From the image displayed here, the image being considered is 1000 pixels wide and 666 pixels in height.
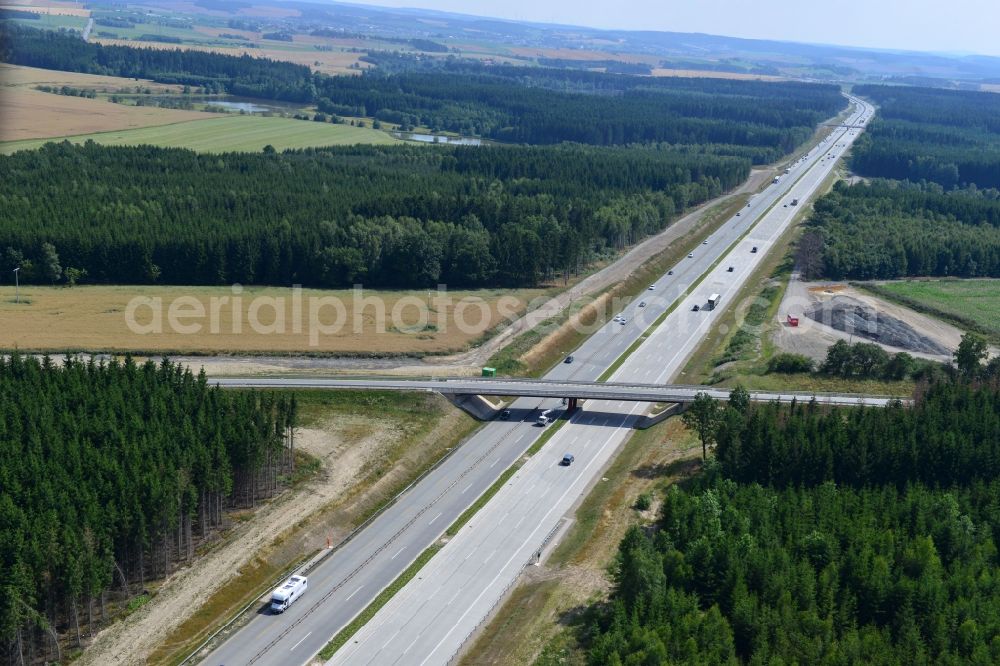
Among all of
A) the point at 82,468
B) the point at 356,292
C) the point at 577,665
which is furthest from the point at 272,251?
the point at 577,665

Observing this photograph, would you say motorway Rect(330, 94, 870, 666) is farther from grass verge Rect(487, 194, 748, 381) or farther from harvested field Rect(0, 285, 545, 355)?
harvested field Rect(0, 285, 545, 355)

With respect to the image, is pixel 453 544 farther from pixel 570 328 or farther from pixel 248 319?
pixel 248 319

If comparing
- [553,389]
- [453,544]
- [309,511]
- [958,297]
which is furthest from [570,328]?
[958,297]

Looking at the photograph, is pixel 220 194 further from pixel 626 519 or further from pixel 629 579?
Result: pixel 629 579

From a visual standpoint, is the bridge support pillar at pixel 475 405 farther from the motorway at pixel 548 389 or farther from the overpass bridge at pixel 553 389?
the motorway at pixel 548 389

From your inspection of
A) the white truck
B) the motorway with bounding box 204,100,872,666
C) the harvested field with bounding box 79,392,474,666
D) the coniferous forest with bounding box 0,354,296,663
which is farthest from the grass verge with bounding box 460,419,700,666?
the coniferous forest with bounding box 0,354,296,663

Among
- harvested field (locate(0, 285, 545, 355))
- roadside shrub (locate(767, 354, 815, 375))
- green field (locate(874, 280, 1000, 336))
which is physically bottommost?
harvested field (locate(0, 285, 545, 355))
